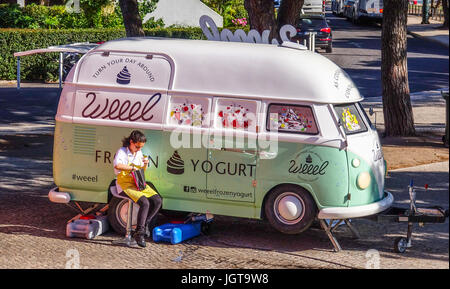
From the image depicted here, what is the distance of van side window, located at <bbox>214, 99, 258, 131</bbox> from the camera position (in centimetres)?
1079

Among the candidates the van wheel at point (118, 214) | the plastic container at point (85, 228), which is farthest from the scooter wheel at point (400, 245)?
the plastic container at point (85, 228)

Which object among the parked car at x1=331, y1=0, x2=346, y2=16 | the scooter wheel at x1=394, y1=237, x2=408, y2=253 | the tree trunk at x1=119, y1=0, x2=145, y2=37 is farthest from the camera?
the parked car at x1=331, y1=0, x2=346, y2=16

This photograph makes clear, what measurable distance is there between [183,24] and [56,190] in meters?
26.5

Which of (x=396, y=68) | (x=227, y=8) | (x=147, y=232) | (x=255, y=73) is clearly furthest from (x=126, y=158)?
(x=227, y=8)

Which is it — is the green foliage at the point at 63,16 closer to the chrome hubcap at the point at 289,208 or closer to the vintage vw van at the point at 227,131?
the vintage vw van at the point at 227,131

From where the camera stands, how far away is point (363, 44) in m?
40.3

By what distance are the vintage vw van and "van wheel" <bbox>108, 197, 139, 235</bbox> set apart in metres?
0.02

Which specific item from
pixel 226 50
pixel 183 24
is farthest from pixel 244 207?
pixel 183 24

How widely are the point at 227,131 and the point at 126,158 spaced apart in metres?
1.46

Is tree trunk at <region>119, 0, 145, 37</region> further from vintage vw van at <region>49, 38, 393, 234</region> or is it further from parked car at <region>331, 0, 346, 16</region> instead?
parked car at <region>331, 0, 346, 16</region>

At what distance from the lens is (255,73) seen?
10.8m

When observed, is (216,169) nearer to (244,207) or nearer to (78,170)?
(244,207)

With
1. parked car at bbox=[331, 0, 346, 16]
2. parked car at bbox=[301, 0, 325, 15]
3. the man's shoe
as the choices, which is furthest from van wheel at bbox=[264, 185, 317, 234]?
parked car at bbox=[331, 0, 346, 16]

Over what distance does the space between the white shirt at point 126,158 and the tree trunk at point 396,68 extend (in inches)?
366
